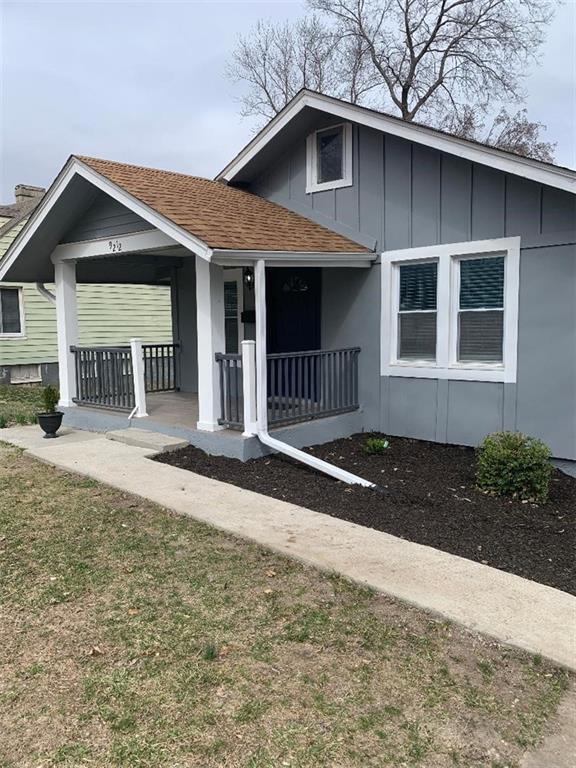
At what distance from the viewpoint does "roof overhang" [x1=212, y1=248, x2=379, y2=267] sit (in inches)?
262

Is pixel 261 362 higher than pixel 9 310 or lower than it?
lower

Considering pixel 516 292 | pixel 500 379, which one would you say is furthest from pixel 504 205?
pixel 500 379

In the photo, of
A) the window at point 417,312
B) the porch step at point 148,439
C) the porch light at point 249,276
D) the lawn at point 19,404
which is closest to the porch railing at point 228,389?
the porch step at point 148,439

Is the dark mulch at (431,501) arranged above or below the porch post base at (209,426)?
below

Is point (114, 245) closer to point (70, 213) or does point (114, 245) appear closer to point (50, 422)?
point (70, 213)

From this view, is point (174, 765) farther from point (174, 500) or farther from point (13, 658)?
point (174, 500)

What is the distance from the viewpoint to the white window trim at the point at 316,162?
8.52m

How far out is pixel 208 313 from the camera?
7.43 meters

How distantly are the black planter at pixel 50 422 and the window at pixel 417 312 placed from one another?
5.01 meters

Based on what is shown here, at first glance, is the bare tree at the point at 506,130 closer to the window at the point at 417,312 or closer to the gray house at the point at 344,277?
the gray house at the point at 344,277

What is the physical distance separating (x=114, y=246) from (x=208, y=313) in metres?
2.18

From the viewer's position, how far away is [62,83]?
13648mm

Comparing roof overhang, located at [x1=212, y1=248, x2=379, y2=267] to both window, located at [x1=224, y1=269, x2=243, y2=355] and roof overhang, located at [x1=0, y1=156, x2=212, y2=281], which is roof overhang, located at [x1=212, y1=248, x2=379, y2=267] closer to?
roof overhang, located at [x1=0, y1=156, x2=212, y2=281]

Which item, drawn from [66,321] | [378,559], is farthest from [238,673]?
[66,321]
